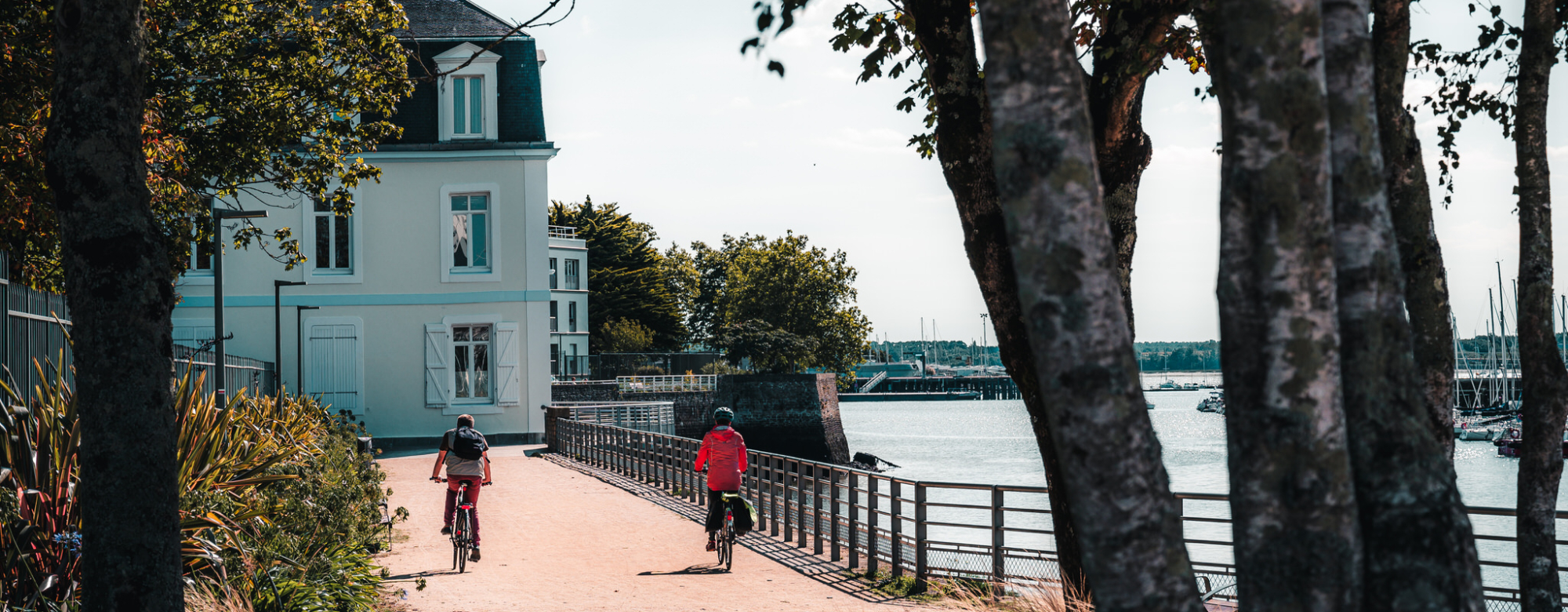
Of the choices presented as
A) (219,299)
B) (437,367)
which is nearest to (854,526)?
(219,299)

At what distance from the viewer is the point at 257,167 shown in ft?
41.5

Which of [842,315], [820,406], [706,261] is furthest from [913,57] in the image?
[706,261]

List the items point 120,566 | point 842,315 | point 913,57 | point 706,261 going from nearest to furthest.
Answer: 1. point 120,566
2. point 913,57
3. point 842,315
4. point 706,261

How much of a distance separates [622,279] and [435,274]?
41.6m

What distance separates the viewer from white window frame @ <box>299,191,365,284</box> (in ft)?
101

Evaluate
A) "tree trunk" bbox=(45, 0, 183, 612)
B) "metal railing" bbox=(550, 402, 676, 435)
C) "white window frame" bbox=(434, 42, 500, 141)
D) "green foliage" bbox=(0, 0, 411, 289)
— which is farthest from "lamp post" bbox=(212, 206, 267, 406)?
"metal railing" bbox=(550, 402, 676, 435)

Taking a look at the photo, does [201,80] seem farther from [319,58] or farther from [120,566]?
[120,566]

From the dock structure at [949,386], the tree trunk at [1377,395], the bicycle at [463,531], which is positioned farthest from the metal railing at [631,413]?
the dock structure at [949,386]

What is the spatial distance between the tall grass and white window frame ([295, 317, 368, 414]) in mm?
21286

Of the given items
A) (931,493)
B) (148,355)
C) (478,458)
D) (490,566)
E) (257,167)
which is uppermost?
(257,167)

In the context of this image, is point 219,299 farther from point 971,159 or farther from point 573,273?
point 573,273

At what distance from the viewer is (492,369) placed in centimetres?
3119

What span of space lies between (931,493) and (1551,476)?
33.2 m

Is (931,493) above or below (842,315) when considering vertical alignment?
below
